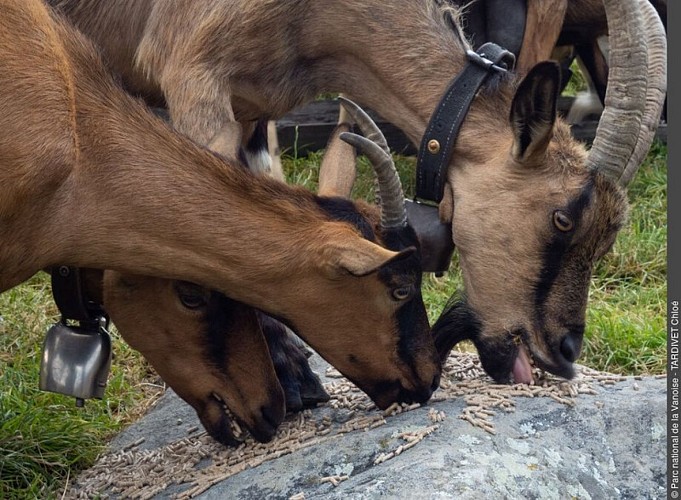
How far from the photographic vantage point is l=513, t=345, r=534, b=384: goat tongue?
219 inches

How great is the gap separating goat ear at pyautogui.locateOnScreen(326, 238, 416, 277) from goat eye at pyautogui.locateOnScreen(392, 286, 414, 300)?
261mm

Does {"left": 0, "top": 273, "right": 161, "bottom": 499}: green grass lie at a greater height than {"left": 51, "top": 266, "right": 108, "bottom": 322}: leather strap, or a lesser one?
lesser

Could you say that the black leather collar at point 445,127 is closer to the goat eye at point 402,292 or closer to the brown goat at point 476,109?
the brown goat at point 476,109

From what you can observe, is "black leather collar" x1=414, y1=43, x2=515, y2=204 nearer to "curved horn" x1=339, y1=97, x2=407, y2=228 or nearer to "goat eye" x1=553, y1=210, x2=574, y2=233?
"goat eye" x1=553, y1=210, x2=574, y2=233

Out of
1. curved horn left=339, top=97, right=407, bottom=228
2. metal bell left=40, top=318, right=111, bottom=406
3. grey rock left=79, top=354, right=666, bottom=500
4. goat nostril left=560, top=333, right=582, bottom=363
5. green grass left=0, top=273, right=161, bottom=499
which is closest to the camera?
grey rock left=79, top=354, right=666, bottom=500

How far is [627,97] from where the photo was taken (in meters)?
5.92

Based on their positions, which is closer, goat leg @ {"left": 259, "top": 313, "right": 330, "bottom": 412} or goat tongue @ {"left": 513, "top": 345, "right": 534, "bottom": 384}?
goat leg @ {"left": 259, "top": 313, "right": 330, "bottom": 412}

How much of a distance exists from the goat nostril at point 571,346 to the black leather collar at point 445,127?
3.20ft

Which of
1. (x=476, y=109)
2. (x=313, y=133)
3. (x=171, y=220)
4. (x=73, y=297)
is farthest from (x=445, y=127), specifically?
(x=313, y=133)

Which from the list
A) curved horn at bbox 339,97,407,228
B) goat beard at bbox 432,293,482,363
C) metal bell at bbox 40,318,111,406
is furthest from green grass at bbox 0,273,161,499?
curved horn at bbox 339,97,407,228

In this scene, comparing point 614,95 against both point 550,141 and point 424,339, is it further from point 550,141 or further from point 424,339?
point 424,339

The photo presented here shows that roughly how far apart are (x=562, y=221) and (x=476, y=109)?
2.55ft

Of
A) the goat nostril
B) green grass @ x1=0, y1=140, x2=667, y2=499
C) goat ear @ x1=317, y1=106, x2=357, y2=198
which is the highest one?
goat ear @ x1=317, y1=106, x2=357, y2=198
